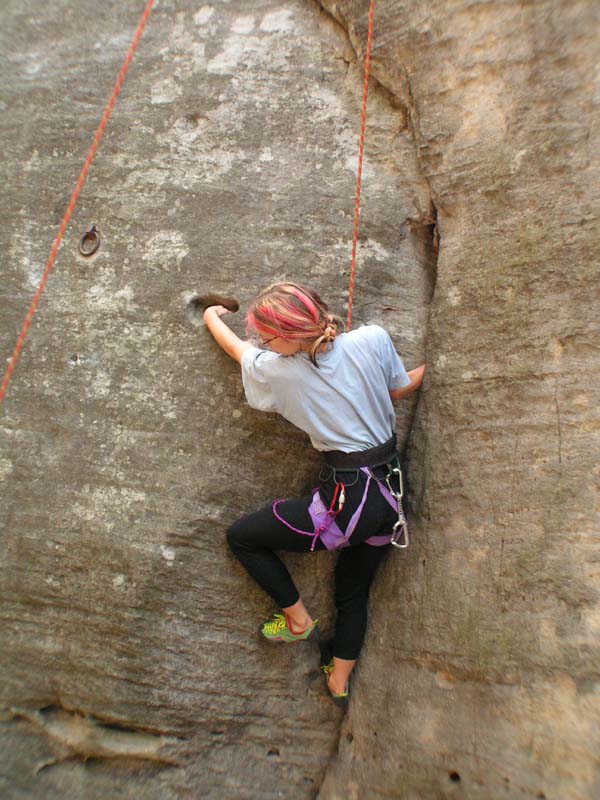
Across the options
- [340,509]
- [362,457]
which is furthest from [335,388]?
[340,509]

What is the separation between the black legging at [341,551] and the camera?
2.58 m

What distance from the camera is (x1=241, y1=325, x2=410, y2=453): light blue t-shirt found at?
8.17ft

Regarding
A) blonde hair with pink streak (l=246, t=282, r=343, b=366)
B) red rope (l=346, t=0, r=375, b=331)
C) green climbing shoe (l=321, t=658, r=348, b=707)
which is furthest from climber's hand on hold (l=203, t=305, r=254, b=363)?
green climbing shoe (l=321, t=658, r=348, b=707)

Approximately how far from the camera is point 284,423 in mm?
2896

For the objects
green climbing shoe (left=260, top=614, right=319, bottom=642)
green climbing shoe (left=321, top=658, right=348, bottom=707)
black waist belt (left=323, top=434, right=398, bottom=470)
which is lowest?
green climbing shoe (left=321, top=658, right=348, bottom=707)

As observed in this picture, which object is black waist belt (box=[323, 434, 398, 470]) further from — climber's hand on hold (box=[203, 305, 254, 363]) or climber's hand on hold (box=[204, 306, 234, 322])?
climber's hand on hold (box=[204, 306, 234, 322])

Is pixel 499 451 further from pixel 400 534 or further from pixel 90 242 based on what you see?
pixel 90 242

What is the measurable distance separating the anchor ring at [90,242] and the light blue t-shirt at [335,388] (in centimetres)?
97

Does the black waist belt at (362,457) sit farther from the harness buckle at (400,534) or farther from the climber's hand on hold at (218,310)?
the climber's hand on hold at (218,310)

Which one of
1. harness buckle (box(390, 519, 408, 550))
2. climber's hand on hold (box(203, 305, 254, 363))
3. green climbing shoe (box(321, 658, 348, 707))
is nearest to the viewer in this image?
harness buckle (box(390, 519, 408, 550))

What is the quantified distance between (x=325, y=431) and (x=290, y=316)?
1.53 ft

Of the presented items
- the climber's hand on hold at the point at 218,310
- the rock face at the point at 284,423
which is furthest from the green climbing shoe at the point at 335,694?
the climber's hand on hold at the point at 218,310

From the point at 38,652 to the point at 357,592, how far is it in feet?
4.34

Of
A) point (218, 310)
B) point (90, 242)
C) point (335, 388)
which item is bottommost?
point (335, 388)
